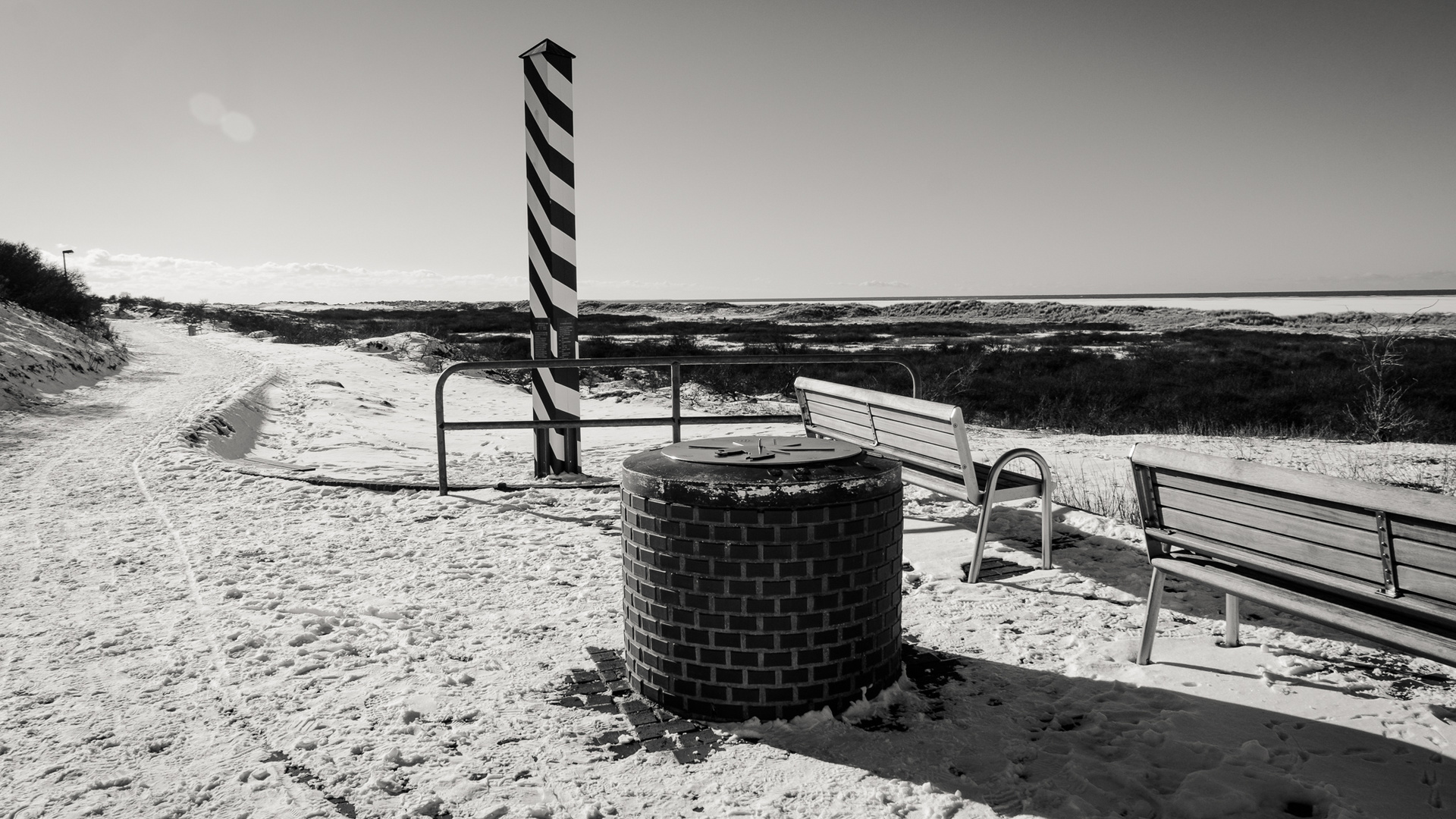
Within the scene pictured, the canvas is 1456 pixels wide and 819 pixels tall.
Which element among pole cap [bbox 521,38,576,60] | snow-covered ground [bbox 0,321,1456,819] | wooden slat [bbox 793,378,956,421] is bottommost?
snow-covered ground [bbox 0,321,1456,819]

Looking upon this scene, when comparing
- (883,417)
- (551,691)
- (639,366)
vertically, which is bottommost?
(551,691)

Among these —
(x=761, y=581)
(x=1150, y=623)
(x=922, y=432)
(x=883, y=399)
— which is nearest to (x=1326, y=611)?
(x=1150, y=623)

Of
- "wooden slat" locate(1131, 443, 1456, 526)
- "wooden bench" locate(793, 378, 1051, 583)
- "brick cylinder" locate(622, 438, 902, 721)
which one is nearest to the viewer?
"wooden slat" locate(1131, 443, 1456, 526)

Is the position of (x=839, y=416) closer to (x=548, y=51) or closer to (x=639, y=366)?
(x=639, y=366)

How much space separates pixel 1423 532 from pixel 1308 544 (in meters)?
0.41

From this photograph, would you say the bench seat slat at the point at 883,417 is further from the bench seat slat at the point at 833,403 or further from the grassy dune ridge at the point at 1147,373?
the grassy dune ridge at the point at 1147,373

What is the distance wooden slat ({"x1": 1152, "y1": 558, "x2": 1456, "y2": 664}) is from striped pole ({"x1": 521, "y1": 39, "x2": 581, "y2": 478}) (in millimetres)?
5217

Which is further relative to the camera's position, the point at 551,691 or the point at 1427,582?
the point at 551,691

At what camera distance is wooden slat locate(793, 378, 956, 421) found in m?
4.77

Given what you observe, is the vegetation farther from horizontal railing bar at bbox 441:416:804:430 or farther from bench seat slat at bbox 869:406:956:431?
bench seat slat at bbox 869:406:956:431

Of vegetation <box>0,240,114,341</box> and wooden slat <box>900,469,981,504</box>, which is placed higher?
vegetation <box>0,240,114,341</box>

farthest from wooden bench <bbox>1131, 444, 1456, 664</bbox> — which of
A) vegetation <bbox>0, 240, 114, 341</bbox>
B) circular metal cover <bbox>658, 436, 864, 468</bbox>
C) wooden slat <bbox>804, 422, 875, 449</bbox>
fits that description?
vegetation <bbox>0, 240, 114, 341</bbox>

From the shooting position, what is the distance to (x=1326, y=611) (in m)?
2.76

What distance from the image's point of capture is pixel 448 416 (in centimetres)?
1282
